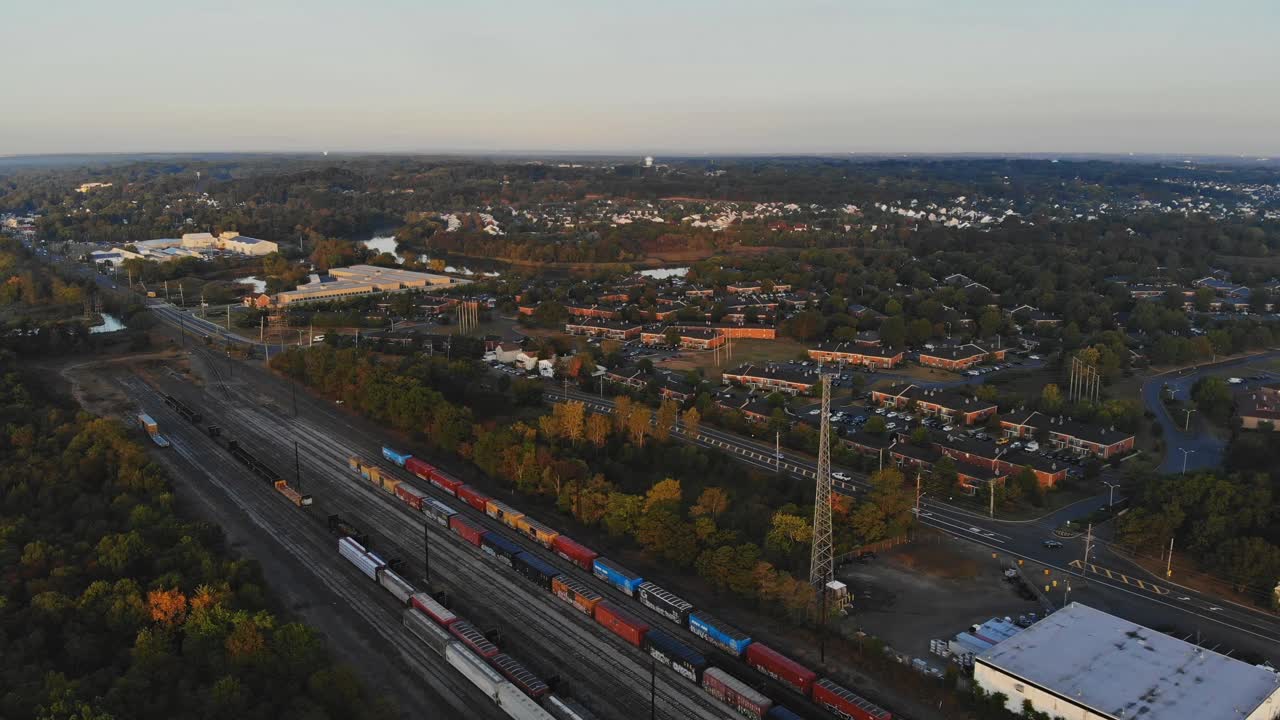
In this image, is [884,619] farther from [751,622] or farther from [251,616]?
[251,616]

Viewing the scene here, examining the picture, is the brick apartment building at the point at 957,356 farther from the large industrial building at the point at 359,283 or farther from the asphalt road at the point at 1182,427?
the large industrial building at the point at 359,283

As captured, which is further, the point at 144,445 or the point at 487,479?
the point at 144,445

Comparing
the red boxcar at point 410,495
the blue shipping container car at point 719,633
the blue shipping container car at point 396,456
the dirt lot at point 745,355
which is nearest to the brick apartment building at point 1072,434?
the dirt lot at point 745,355

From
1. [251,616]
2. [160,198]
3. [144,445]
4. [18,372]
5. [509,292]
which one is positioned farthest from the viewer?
[160,198]

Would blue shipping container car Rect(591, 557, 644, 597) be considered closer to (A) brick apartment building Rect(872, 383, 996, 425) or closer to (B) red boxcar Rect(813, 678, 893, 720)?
(B) red boxcar Rect(813, 678, 893, 720)

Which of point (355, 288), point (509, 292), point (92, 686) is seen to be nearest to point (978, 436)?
point (92, 686)

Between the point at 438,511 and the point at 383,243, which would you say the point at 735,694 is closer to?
the point at 438,511
